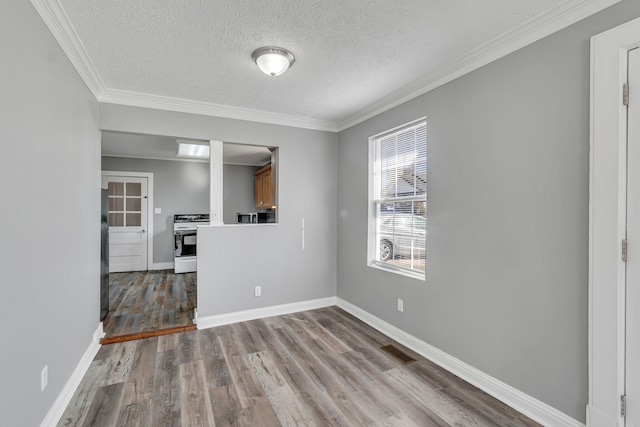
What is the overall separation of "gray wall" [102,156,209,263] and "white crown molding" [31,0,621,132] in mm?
3810

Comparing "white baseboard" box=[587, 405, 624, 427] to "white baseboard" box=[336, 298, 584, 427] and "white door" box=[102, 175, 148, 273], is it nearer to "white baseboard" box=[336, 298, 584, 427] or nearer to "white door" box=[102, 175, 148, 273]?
"white baseboard" box=[336, 298, 584, 427]

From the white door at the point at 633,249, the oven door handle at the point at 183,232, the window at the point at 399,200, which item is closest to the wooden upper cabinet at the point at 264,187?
the oven door handle at the point at 183,232

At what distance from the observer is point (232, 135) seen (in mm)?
3574

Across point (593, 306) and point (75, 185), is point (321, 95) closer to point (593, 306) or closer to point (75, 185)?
point (75, 185)

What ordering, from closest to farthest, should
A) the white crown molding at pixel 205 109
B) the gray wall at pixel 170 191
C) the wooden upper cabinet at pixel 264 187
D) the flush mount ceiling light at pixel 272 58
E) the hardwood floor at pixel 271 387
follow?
the hardwood floor at pixel 271 387
the flush mount ceiling light at pixel 272 58
the white crown molding at pixel 205 109
the wooden upper cabinet at pixel 264 187
the gray wall at pixel 170 191

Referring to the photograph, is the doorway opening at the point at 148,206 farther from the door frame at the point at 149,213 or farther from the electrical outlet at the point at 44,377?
the electrical outlet at the point at 44,377

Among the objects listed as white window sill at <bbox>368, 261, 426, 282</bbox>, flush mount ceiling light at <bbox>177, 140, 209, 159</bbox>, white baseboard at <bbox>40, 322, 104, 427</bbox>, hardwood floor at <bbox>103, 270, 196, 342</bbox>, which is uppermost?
flush mount ceiling light at <bbox>177, 140, 209, 159</bbox>

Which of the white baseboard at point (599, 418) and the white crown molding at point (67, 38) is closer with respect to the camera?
the white baseboard at point (599, 418)

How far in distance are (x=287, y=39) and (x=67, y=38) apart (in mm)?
1440

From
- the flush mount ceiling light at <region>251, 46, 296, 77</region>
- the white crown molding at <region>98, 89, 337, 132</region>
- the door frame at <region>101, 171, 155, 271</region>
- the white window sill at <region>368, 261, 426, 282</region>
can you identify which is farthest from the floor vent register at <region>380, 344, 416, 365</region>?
the door frame at <region>101, 171, 155, 271</region>

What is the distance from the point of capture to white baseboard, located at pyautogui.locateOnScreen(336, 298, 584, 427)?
1.84 m

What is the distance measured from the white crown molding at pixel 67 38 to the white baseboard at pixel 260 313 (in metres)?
2.54

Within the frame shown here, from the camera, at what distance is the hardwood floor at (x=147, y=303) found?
3.38 metres

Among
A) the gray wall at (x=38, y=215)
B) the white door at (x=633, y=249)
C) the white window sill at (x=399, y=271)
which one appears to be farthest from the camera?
the white window sill at (x=399, y=271)
